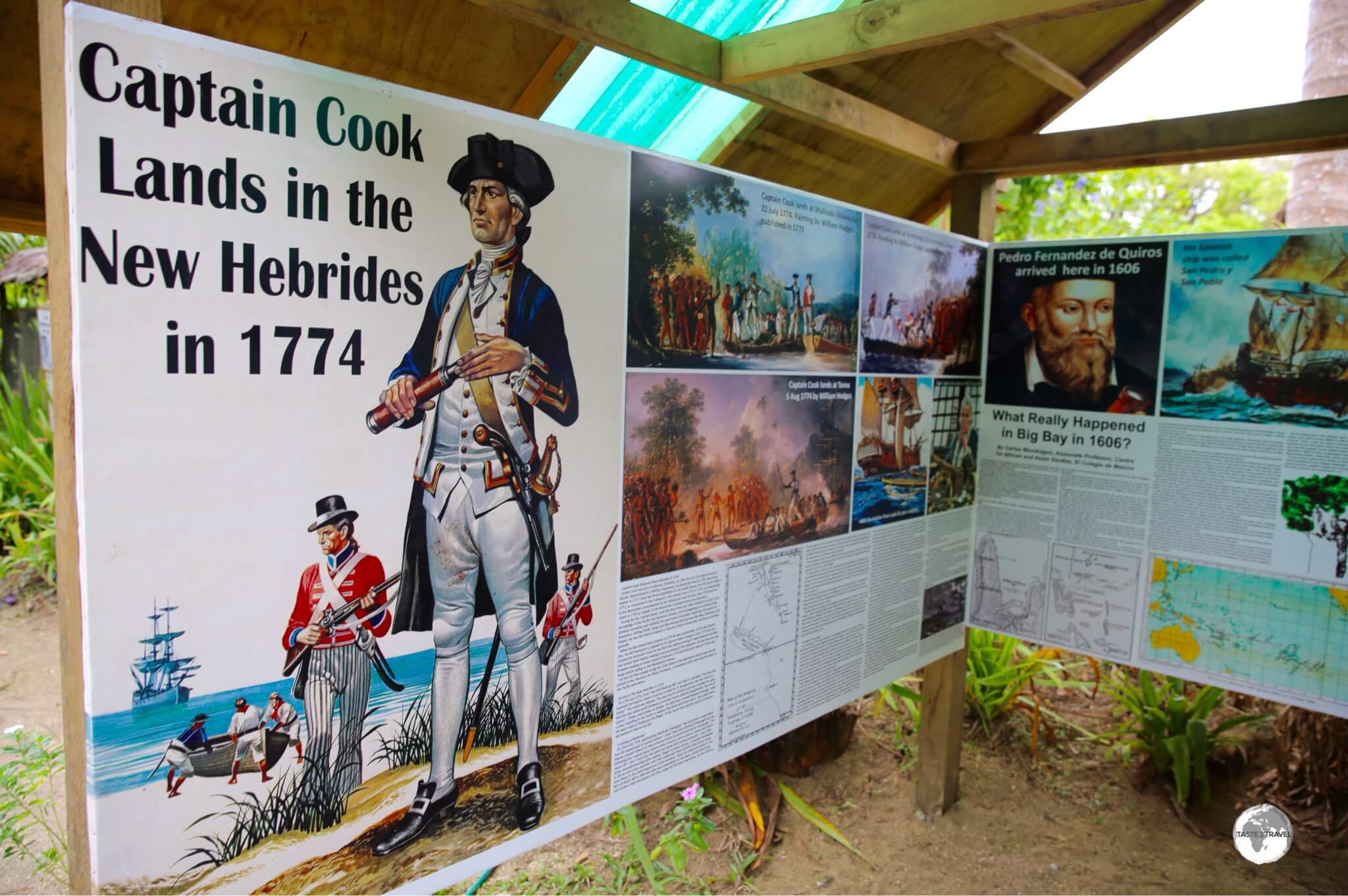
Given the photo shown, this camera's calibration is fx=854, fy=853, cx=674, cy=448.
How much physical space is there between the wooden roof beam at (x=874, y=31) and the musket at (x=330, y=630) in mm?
1736

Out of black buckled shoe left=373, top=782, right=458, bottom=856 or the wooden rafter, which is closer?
black buckled shoe left=373, top=782, right=458, bottom=856

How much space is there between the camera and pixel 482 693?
1.86 metres

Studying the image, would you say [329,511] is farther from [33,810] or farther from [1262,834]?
[1262,834]

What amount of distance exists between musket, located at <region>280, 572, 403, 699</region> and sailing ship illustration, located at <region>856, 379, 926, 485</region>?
171 centimetres

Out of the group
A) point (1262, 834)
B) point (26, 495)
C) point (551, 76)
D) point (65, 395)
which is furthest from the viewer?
point (26, 495)

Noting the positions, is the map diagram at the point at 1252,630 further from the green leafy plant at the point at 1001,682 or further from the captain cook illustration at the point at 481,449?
the captain cook illustration at the point at 481,449

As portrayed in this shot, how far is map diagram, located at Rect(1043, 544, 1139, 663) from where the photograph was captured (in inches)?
129

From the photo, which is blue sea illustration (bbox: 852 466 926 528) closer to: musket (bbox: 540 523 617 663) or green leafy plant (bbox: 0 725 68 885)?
musket (bbox: 540 523 617 663)

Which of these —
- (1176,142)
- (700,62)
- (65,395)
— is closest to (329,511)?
(65,395)

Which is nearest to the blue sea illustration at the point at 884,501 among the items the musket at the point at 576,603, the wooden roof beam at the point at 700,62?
the musket at the point at 576,603

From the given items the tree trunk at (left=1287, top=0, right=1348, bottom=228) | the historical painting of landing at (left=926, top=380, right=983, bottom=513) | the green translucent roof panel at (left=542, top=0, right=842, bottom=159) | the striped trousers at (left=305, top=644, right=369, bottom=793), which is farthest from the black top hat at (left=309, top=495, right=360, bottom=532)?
the tree trunk at (left=1287, top=0, right=1348, bottom=228)

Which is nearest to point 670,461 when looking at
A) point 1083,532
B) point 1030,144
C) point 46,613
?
point 1083,532

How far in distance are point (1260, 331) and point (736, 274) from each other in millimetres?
1955

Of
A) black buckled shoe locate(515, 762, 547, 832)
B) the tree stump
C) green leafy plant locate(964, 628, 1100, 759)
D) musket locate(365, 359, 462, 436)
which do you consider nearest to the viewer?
musket locate(365, 359, 462, 436)
